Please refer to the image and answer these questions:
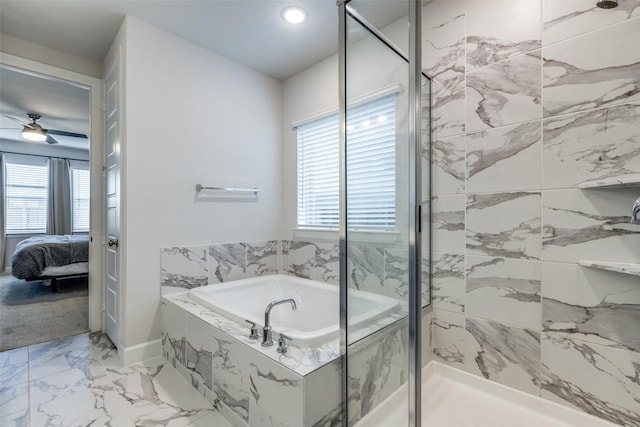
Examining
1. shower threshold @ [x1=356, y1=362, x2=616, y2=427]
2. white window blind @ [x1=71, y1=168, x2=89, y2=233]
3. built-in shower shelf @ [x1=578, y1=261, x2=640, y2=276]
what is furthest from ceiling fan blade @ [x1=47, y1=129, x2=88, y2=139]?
built-in shower shelf @ [x1=578, y1=261, x2=640, y2=276]

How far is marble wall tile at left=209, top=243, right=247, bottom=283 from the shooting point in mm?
2465

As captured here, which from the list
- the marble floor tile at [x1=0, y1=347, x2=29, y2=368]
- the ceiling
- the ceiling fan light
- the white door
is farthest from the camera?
the ceiling fan light

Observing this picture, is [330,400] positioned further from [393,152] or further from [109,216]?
[109,216]

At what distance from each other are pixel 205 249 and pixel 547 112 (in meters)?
2.44

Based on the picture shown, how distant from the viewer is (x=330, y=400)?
1.25 metres

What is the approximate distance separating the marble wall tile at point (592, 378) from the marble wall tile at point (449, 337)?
1.34 ft

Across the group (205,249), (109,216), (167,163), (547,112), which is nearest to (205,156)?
(167,163)

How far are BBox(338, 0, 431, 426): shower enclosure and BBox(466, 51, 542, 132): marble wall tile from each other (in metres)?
0.69

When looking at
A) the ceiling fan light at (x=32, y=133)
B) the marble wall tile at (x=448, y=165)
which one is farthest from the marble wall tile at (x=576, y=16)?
the ceiling fan light at (x=32, y=133)

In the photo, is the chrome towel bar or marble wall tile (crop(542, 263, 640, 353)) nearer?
marble wall tile (crop(542, 263, 640, 353))

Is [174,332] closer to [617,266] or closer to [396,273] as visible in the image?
[396,273]

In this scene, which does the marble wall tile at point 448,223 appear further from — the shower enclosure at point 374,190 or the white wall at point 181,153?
the white wall at point 181,153

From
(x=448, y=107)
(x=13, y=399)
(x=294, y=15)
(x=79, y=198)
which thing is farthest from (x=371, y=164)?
(x=79, y=198)

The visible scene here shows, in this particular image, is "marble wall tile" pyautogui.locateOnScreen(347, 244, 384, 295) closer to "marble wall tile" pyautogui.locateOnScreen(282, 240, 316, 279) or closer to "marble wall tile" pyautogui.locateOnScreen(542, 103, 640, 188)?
"marble wall tile" pyautogui.locateOnScreen(542, 103, 640, 188)
